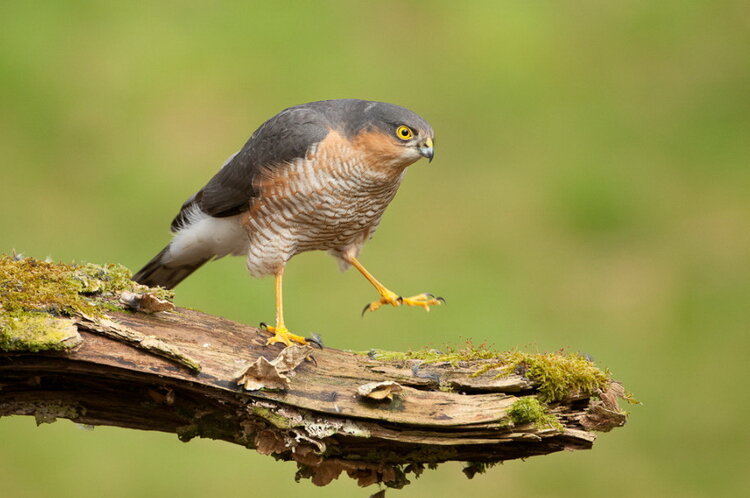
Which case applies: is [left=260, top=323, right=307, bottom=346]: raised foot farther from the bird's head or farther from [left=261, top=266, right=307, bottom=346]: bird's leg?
the bird's head

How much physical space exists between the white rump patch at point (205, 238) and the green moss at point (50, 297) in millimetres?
1117

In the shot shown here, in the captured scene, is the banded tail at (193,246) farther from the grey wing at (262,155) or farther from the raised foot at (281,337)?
the raised foot at (281,337)

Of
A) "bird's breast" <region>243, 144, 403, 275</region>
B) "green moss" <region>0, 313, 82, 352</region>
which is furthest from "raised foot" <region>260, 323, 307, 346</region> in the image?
"green moss" <region>0, 313, 82, 352</region>

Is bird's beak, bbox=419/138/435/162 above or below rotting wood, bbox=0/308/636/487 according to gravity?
above

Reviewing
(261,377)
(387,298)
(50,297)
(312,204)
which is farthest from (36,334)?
(387,298)

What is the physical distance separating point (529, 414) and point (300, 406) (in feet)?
2.79

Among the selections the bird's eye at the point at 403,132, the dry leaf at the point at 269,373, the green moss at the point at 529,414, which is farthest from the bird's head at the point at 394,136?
the green moss at the point at 529,414

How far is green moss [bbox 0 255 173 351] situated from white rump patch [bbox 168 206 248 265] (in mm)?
1117

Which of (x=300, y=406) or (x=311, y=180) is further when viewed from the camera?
(x=311, y=180)

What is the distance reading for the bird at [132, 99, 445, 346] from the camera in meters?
4.67

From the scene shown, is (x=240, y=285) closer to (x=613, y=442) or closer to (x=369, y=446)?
(x=613, y=442)

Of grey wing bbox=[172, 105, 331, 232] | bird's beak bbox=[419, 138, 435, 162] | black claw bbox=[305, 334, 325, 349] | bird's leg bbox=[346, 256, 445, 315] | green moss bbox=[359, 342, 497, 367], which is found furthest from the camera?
bird's leg bbox=[346, 256, 445, 315]

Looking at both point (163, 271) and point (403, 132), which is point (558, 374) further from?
point (163, 271)

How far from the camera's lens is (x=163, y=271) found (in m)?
5.43
